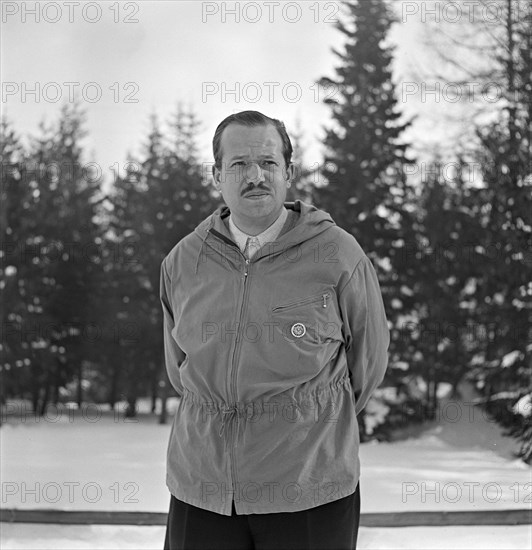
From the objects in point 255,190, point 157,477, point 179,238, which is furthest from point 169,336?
point 179,238

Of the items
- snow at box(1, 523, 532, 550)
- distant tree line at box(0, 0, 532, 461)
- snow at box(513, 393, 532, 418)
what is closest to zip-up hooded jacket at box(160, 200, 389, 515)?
snow at box(1, 523, 532, 550)

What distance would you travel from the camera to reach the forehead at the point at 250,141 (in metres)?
1.36

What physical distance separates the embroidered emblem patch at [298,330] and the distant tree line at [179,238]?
7.21 m

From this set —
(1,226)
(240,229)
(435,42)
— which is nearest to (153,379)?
(1,226)

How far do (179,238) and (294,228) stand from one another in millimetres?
7703

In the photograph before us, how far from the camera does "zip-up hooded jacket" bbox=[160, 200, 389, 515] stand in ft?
4.20

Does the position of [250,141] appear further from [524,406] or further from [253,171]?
[524,406]

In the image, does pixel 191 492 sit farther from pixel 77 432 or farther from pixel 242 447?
pixel 77 432

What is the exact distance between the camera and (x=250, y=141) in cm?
136

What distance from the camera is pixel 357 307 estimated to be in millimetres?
1400

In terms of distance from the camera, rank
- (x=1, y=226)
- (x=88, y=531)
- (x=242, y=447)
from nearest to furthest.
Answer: (x=242, y=447), (x=88, y=531), (x=1, y=226)

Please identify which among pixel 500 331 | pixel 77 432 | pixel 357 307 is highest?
pixel 357 307

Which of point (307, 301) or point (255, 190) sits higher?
point (255, 190)

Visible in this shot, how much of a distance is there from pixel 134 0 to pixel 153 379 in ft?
15.4
